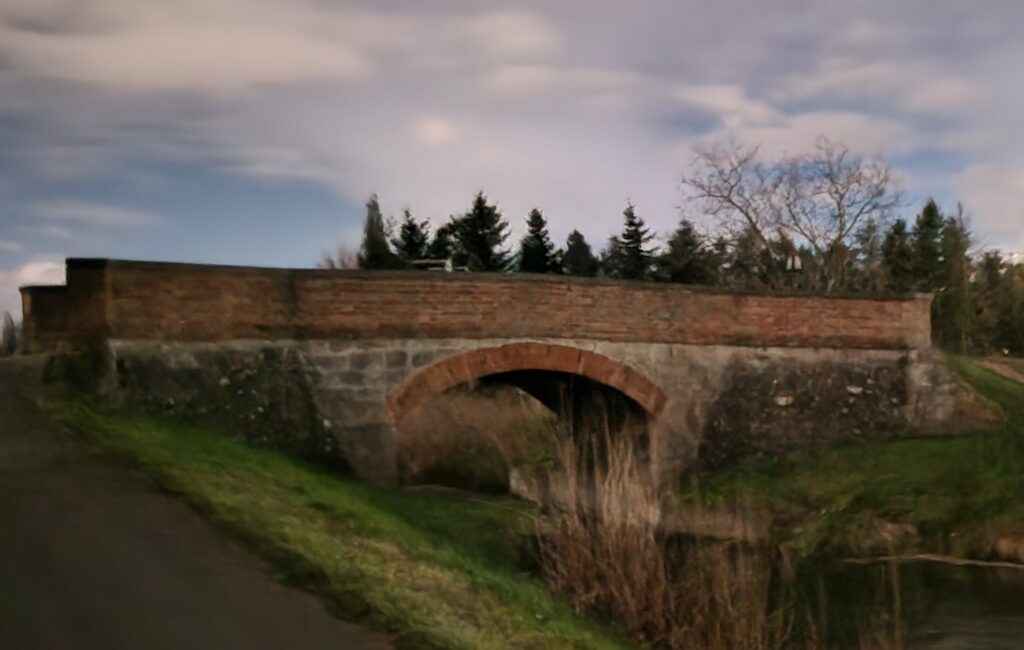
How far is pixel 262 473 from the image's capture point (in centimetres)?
1030

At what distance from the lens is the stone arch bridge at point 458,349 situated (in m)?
12.1

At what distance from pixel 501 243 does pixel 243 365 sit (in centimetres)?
2882

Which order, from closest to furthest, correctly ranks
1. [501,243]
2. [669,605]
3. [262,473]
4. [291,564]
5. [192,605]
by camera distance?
[192,605]
[291,564]
[669,605]
[262,473]
[501,243]

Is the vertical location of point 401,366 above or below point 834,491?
above

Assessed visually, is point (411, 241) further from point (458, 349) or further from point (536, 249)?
point (458, 349)

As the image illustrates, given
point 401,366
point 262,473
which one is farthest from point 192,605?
point 401,366

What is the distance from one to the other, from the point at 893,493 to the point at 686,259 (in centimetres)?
2491

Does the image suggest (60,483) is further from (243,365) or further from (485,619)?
(243,365)

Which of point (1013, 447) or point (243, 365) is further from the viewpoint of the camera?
point (1013, 447)

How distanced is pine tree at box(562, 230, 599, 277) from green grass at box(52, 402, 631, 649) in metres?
32.2

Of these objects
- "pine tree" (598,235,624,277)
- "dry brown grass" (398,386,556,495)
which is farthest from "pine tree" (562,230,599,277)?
"dry brown grass" (398,386,556,495)

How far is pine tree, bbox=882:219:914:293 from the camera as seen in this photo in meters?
46.9

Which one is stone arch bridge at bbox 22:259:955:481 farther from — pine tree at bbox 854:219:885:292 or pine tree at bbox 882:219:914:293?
pine tree at bbox 882:219:914:293

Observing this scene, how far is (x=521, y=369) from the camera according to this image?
47.3 feet
